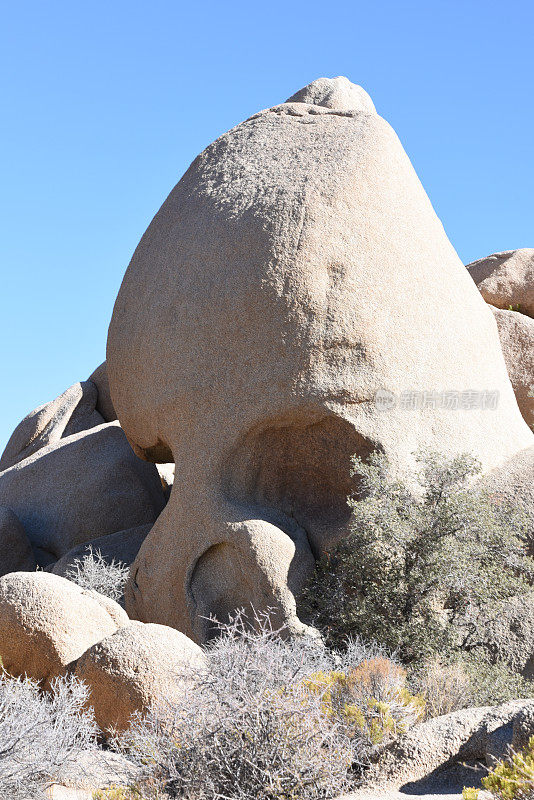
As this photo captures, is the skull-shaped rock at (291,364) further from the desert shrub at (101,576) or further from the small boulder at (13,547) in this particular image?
the small boulder at (13,547)

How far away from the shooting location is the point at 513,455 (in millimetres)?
9164

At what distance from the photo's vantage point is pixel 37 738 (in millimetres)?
5172

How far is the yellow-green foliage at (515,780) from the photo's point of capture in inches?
161

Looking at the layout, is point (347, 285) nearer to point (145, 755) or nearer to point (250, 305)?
point (250, 305)

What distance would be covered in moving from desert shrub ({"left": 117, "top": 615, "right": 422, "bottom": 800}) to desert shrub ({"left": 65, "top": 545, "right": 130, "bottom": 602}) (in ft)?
15.9

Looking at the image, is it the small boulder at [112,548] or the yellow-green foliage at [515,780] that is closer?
the yellow-green foliage at [515,780]

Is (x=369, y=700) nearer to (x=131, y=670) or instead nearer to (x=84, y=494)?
(x=131, y=670)

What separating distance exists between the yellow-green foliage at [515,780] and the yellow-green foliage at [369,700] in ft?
3.28

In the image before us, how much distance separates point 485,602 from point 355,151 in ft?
16.1

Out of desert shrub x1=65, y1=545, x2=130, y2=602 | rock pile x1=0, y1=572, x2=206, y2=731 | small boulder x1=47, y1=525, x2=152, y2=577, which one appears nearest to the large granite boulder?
small boulder x1=47, y1=525, x2=152, y2=577

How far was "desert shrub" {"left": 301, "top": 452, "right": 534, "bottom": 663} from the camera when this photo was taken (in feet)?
24.0

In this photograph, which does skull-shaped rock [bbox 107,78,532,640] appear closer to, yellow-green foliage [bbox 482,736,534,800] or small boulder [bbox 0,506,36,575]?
small boulder [bbox 0,506,36,575]

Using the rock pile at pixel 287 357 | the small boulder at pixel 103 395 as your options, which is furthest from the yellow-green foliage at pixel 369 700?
the small boulder at pixel 103 395

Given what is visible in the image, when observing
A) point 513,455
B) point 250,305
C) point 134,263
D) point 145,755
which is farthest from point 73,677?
point 134,263
